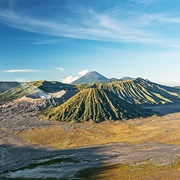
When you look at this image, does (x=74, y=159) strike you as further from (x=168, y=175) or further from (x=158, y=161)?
(x=168, y=175)

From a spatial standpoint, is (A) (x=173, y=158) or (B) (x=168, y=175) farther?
(A) (x=173, y=158)

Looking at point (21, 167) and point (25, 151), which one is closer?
point (21, 167)

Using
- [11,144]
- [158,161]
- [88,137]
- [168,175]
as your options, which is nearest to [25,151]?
[11,144]

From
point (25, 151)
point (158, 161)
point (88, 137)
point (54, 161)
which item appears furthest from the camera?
point (88, 137)

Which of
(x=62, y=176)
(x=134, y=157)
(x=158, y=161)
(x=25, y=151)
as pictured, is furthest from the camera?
(x=25, y=151)

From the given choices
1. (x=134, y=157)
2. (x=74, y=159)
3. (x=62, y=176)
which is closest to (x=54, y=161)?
(x=74, y=159)

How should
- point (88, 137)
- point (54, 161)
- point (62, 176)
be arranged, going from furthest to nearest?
point (88, 137), point (54, 161), point (62, 176)

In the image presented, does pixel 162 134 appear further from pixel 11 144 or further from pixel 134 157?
pixel 11 144

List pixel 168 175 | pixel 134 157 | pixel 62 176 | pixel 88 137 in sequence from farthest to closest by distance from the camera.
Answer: pixel 88 137 < pixel 134 157 < pixel 62 176 < pixel 168 175
